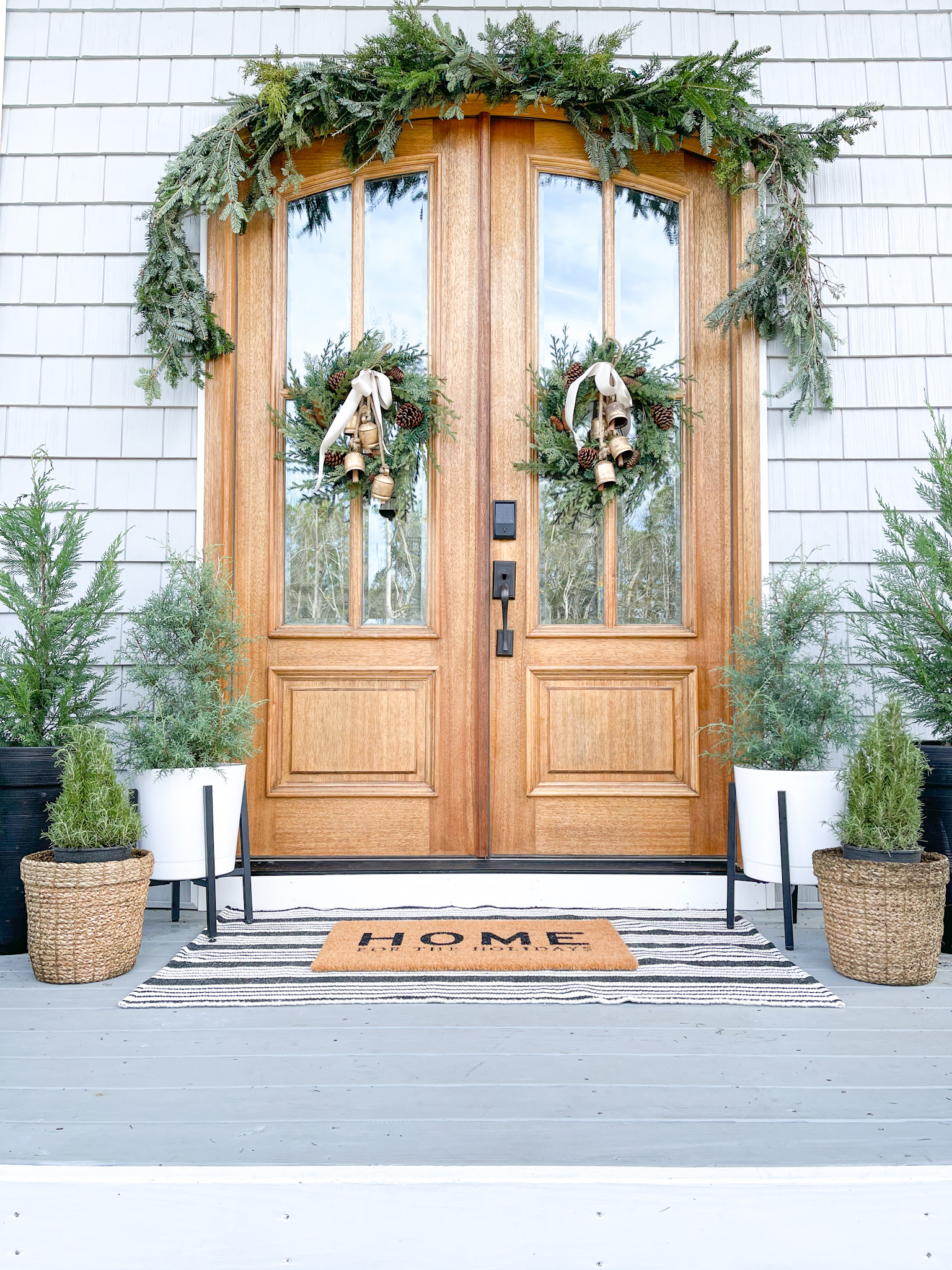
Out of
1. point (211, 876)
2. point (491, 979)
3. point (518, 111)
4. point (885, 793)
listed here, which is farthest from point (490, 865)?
point (518, 111)

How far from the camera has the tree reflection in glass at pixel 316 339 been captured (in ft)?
10.1

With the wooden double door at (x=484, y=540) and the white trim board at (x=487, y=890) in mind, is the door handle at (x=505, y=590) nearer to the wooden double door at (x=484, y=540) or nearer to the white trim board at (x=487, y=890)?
the wooden double door at (x=484, y=540)

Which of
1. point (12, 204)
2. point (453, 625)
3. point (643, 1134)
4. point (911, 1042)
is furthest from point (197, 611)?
point (911, 1042)

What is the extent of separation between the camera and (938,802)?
2447 millimetres

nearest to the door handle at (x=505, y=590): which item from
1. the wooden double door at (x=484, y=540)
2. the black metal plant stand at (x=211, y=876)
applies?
the wooden double door at (x=484, y=540)

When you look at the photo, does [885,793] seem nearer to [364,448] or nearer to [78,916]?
[364,448]

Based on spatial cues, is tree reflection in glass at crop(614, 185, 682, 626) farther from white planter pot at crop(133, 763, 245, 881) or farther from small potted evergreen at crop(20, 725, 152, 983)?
small potted evergreen at crop(20, 725, 152, 983)

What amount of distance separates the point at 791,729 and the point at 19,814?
2082mm

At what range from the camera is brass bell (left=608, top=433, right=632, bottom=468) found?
296 cm

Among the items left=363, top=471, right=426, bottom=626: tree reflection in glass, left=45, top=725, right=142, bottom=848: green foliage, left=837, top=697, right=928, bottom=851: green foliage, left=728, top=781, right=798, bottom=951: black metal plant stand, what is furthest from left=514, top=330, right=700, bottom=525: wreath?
left=45, top=725, right=142, bottom=848: green foliage

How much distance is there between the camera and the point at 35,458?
9.57 feet

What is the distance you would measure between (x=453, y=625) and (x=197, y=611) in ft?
2.70

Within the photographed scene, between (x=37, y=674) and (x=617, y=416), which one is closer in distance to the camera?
(x=37, y=674)

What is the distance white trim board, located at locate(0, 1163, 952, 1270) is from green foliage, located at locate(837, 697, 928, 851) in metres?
0.96
